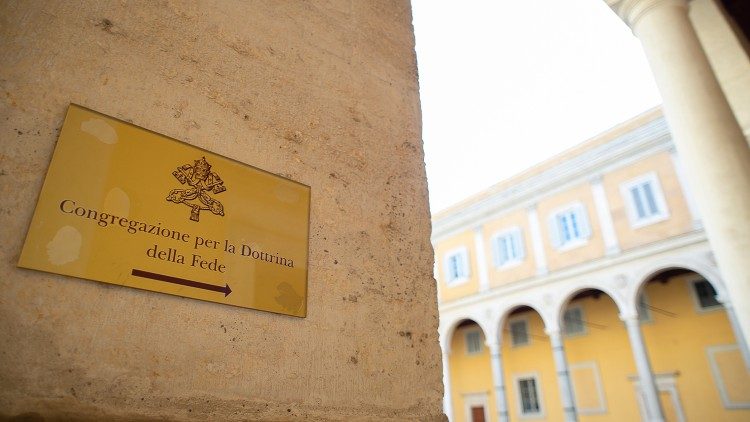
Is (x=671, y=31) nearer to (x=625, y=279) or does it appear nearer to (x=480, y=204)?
(x=625, y=279)

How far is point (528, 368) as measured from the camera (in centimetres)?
1622

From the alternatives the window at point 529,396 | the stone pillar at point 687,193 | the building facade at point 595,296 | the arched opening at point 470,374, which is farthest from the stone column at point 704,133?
the arched opening at point 470,374

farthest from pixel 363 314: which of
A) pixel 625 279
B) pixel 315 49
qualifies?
pixel 625 279

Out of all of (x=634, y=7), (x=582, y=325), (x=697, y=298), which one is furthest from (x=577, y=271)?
(x=634, y=7)

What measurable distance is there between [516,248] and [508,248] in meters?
0.38

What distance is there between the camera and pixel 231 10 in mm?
1621

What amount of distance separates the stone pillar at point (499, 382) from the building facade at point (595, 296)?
1.5 inches

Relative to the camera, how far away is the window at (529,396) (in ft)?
51.0

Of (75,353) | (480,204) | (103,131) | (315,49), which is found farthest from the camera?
(480,204)

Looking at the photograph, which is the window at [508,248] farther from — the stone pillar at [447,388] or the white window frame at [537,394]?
the stone pillar at [447,388]

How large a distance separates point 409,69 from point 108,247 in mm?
1634

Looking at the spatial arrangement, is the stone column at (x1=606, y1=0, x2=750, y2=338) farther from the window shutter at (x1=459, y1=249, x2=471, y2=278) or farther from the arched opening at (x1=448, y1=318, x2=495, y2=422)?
the arched opening at (x1=448, y1=318, x2=495, y2=422)

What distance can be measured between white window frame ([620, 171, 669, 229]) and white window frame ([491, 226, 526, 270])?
12.1 ft

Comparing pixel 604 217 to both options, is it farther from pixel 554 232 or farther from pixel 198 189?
pixel 198 189
